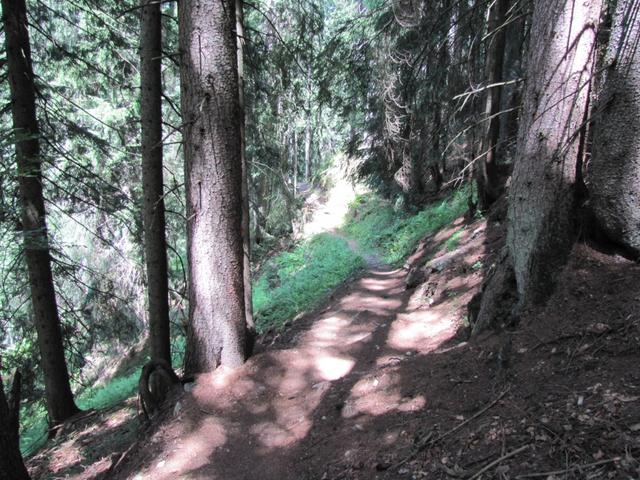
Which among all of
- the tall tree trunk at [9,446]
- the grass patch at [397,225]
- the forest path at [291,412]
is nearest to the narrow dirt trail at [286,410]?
the forest path at [291,412]

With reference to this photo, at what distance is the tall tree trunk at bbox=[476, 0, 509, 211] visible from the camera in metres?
A: 9.22

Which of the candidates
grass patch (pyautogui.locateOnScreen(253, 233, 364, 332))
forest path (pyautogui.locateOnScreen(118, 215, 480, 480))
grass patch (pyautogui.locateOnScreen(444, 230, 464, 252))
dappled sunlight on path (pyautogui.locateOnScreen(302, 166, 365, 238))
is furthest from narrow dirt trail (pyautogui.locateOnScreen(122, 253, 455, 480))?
dappled sunlight on path (pyautogui.locateOnScreen(302, 166, 365, 238))

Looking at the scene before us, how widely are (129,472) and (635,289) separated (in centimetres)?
466

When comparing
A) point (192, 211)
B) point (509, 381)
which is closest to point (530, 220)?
point (509, 381)

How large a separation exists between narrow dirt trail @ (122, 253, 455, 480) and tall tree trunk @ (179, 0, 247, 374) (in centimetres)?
44

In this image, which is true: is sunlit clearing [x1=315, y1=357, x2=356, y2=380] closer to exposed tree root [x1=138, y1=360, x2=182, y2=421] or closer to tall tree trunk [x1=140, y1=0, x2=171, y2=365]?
exposed tree root [x1=138, y1=360, x2=182, y2=421]

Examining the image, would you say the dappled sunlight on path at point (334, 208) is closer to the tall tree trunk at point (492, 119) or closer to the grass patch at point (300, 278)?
the grass patch at point (300, 278)

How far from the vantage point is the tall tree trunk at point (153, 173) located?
5883mm

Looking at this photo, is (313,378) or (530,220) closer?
(530,220)

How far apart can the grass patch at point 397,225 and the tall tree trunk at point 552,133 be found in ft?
29.7

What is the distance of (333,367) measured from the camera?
5457 millimetres

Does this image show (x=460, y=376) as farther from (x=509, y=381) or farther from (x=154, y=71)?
(x=154, y=71)

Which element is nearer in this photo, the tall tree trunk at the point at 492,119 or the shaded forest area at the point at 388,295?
the shaded forest area at the point at 388,295

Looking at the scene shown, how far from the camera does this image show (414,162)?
1506 centimetres
